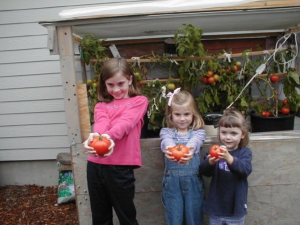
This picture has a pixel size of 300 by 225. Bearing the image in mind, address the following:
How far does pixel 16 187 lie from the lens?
4.24 meters

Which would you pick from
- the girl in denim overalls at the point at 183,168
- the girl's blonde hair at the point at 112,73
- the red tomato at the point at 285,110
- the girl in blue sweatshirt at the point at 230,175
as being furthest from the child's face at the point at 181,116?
the red tomato at the point at 285,110

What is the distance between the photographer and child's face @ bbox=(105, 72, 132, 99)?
2059 mm

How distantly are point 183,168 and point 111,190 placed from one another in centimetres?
59

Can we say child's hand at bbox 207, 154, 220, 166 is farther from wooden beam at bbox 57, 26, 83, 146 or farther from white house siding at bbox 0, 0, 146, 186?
white house siding at bbox 0, 0, 146, 186

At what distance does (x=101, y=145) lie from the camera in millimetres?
1802

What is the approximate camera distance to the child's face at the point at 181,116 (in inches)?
84.1

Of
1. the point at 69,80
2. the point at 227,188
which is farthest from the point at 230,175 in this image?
the point at 69,80

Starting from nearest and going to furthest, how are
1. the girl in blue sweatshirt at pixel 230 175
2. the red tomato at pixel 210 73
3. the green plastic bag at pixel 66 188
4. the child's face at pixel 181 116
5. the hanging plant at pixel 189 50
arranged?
1. the girl in blue sweatshirt at pixel 230 175
2. the child's face at pixel 181 116
3. the hanging plant at pixel 189 50
4. the red tomato at pixel 210 73
5. the green plastic bag at pixel 66 188

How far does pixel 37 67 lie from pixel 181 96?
2467mm

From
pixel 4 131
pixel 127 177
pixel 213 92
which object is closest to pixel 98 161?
pixel 127 177

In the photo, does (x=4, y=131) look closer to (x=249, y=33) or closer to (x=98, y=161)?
(x=98, y=161)

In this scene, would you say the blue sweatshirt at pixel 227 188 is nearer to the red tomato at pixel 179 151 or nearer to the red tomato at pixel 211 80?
the red tomato at pixel 179 151

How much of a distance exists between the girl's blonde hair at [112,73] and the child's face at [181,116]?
1.15 ft

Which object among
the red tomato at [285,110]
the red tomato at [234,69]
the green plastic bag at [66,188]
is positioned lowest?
the green plastic bag at [66,188]
